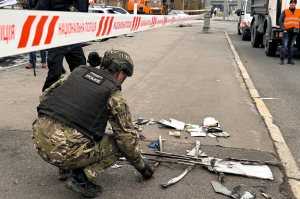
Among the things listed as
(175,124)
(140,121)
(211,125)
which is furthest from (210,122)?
(140,121)

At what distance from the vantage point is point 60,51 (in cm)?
445

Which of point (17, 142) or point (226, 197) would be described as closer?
point (226, 197)

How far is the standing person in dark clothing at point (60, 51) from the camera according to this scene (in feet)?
14.6

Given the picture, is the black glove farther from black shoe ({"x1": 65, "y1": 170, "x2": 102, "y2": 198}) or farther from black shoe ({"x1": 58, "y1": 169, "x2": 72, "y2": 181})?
black shoe ({"x1": 58, "y1": 169, "x2": 72, "y2": 181})

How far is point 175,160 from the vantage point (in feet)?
11.6

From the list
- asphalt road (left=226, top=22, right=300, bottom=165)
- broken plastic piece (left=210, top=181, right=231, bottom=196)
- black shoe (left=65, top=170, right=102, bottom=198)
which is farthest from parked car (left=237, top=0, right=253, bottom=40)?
black shoe (left=65, top=170, right=102, bottom=198)

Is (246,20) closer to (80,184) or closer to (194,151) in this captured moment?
(194,151)

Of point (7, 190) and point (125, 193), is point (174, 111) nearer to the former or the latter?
point (125, 193)

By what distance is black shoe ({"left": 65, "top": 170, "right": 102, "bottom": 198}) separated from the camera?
271 centimetres

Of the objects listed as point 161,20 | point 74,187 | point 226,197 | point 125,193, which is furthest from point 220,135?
point 161,20

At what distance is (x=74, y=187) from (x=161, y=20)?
1044cm

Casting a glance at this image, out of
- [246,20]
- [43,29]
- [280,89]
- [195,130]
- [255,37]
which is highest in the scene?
[246,20]

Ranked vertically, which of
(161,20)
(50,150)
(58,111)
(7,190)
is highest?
(161,20)

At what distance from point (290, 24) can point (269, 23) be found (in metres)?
1.61
